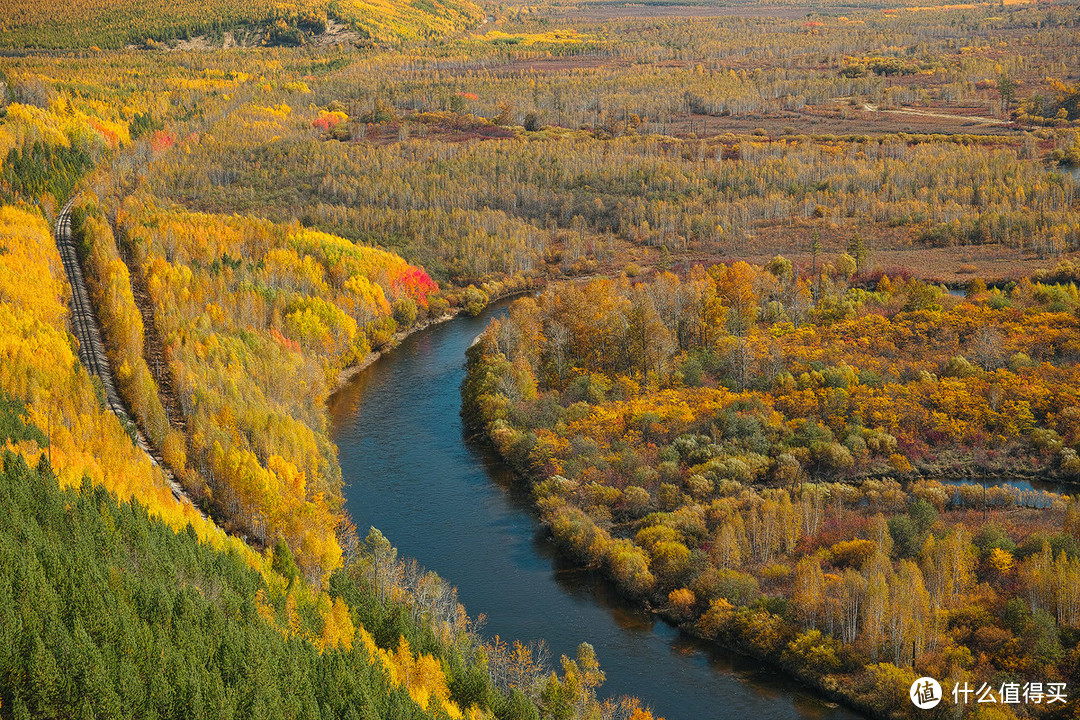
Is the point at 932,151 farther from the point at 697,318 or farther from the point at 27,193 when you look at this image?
the point at 27,193

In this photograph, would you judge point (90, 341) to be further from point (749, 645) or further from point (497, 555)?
point (749, 645)

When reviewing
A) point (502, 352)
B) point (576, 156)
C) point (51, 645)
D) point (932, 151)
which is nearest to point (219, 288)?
point (502, 352)

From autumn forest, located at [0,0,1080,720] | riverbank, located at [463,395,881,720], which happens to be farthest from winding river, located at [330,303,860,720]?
autumn forest, located at [0,0,1080,720]

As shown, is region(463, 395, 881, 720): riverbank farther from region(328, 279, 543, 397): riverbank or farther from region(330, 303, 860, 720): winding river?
region(328, 279, 543, 397): riverbank

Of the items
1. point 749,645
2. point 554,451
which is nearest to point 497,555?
point 554,451

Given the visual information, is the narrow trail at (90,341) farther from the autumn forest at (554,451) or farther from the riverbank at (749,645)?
the riverbank at (749,645)

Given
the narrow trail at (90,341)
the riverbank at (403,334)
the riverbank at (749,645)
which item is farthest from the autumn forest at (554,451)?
the riverbank at (403,334)
